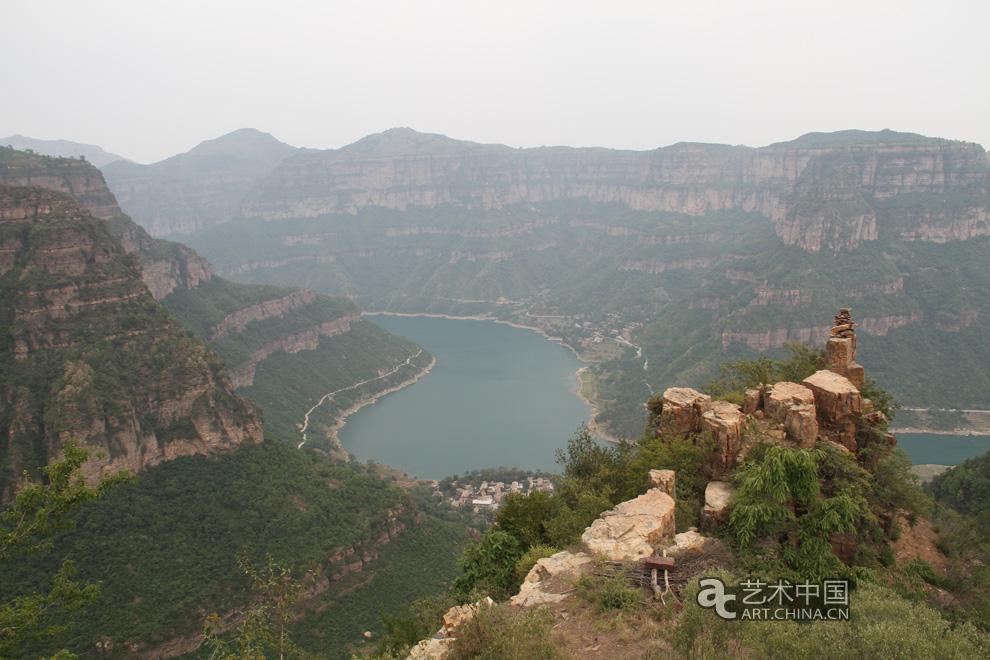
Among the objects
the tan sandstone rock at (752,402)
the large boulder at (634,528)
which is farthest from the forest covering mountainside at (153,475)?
the tan sandstone rock at (752,402)

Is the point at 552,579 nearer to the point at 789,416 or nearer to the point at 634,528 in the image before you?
the point at 634,528

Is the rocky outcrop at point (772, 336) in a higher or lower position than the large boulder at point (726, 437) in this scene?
lower

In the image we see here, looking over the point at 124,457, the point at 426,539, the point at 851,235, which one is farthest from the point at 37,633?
the point at 851,235

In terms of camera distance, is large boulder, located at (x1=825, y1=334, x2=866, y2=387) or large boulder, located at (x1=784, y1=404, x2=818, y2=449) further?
large boulder, located at (x1=825, y1=334, x2=866, y2=387)

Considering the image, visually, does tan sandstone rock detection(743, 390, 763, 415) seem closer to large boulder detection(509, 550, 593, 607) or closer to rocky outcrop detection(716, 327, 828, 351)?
large boulder detection(509, 550, 593, 607)

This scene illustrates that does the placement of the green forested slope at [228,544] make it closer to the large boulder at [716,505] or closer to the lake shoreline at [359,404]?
the large boulder at [716,505]

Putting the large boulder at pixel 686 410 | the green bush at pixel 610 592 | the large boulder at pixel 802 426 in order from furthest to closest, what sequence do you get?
the large boulder at pixel 686 410 < the large boulder at pixel 802 426 < the green bush at pixel 610 592

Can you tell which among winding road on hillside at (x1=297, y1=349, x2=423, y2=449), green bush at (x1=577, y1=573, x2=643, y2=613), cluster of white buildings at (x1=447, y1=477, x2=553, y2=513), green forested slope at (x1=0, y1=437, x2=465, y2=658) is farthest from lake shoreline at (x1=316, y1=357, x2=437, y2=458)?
green bush at (x1=577, y1=573, x2=643, y2=613)
